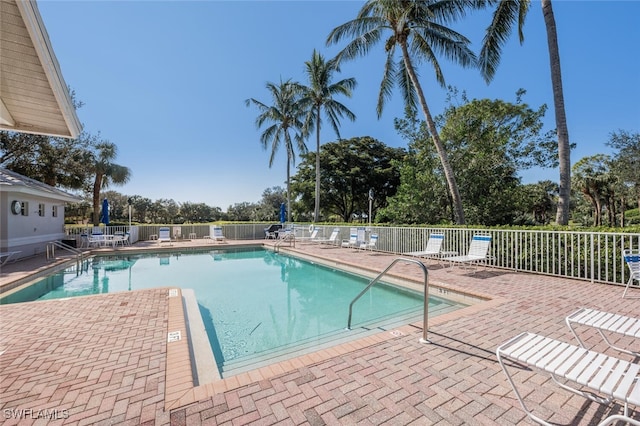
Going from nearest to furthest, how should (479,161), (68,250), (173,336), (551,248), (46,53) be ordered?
(46,53)
(173,336)
(551,248)
(68,250)
(479,161)

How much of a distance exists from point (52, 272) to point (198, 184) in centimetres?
2409

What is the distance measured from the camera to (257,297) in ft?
23.0

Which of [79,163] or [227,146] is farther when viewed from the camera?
[227,146]

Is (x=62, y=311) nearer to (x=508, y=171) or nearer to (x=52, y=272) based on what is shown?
(x=52, y=272)

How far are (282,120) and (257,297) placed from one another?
17469mm

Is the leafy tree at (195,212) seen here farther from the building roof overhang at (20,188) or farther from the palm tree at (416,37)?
the palm tree at (416,37)

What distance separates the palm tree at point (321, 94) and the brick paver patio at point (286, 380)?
1622cm

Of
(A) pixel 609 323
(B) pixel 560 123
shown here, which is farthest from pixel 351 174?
(A) pixel 609 323

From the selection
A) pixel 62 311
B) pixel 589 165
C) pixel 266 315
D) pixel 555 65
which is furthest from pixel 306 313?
pixel 589 165

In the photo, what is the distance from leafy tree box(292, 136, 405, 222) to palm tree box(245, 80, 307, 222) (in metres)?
4.64

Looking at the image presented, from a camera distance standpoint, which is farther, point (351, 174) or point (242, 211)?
point (242, 211)

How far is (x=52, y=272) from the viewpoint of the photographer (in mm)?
8922

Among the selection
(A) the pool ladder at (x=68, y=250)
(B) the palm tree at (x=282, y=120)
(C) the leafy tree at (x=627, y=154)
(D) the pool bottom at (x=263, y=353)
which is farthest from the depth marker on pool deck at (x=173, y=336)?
(C) the leafy tree at (x=627, y=154)

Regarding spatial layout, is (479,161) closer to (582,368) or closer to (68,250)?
(582,368)
